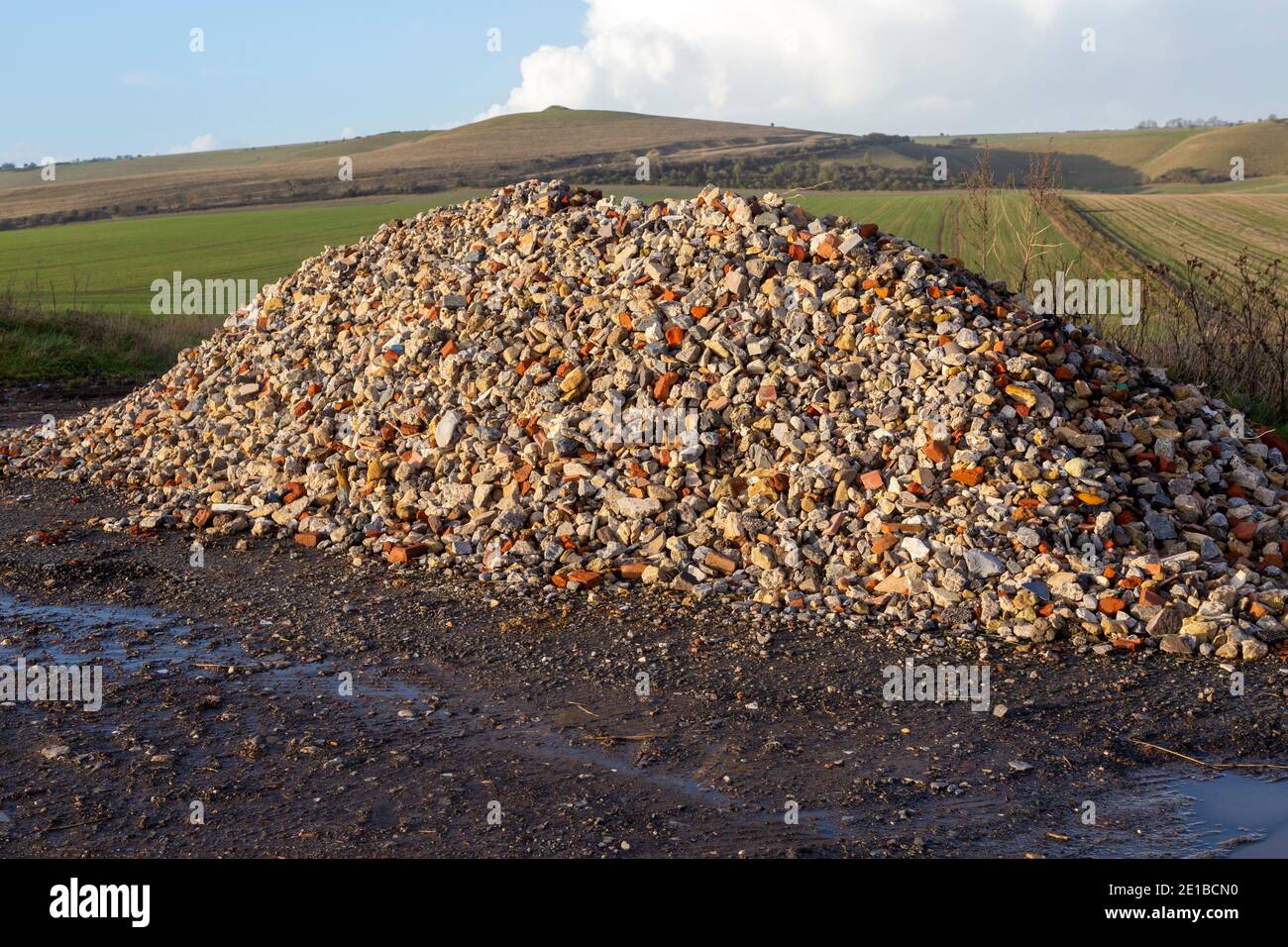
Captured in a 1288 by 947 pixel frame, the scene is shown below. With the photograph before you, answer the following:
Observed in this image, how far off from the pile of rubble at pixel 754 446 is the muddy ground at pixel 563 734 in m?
0.45

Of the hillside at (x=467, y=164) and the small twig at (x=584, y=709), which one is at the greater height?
the hillside at (x=467, y=164)

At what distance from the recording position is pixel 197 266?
104 feet

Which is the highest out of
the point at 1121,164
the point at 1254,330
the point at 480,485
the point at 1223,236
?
the point at 1121,164

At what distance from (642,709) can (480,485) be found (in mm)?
2882

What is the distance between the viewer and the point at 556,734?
4863 millimetres

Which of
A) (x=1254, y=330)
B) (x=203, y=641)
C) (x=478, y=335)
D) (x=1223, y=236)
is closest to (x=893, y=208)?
(x=1223, y=236)

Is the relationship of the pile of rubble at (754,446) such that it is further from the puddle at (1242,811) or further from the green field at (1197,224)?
the green field at (1197,224)

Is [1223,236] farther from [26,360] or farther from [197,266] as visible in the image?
[197,266]

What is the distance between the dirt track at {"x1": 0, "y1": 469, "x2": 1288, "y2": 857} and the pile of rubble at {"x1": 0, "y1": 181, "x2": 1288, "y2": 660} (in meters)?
0.48

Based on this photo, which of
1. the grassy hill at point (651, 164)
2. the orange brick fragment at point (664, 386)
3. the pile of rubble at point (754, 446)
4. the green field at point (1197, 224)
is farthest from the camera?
the grassy hill at point (651, 164)

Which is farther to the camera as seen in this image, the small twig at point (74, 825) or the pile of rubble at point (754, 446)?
the pile of rubble at point (754, 446)

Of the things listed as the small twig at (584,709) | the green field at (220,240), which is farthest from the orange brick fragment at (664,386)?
the green field at (220,240)

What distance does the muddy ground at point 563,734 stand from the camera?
13.1ft

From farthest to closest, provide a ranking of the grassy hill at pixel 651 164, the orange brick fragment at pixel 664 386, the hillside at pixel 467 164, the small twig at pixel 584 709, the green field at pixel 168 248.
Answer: the hillside at pixel 467 164
the grassy hill at pixel 651 164
the green field at pixel 168 248
the orange brick fragment at pixel 664 386
the small twig at pixel 584 709
